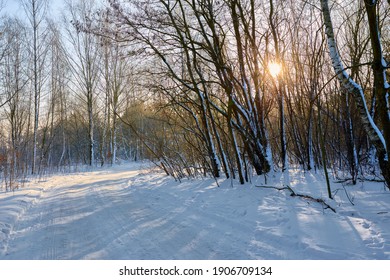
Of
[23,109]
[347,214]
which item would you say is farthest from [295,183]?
[23,109]

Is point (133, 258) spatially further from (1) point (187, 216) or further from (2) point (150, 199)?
(2) point (150, 199)

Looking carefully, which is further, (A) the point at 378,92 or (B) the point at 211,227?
(B) the point at 211,227

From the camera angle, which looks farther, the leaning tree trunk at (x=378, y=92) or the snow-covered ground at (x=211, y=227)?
the leaning tree trunk at (x=378, y=92)

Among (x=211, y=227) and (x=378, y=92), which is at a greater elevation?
(x=378, y=92)

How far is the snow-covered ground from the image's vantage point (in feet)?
9.95

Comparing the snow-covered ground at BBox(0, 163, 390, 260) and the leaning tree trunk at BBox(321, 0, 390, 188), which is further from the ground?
the leaning tree trunk at BBox(321, 0, 390, 188)

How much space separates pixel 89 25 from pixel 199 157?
5068 mm

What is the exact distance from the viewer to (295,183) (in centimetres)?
603

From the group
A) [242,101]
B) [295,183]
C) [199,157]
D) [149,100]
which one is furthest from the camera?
[149,100]

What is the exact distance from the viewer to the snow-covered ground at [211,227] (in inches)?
119

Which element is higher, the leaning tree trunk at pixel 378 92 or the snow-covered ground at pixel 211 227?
the leaning tree trunk at pixel 378 92

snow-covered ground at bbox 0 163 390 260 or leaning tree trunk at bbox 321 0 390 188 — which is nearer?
snow-covered ground at bbox 0 163 390 260

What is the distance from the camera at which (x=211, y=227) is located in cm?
389
